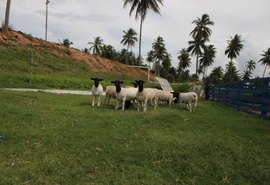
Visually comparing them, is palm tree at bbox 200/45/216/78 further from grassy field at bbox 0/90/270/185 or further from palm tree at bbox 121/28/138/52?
grassy field at bbox 0/90/270/185

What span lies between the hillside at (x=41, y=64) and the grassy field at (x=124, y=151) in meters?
13.2

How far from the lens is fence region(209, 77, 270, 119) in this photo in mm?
13010

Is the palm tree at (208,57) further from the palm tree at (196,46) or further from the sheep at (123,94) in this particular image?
the sheep at (123,94)

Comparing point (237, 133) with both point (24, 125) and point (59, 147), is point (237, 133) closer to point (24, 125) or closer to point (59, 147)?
point (59, 147)

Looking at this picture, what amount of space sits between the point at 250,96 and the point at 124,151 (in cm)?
1021

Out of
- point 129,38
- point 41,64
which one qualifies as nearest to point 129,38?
point 129,38

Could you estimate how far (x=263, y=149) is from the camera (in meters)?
7.35

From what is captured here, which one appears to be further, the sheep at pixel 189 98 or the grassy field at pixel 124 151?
the sheep at pixel 189 98

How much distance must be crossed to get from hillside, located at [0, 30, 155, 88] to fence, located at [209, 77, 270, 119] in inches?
513

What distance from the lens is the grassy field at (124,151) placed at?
217 inches

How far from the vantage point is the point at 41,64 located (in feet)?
112

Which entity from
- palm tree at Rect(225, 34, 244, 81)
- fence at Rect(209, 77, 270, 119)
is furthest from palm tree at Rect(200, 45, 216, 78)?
fence at Rect(209, 77, 270, 119)

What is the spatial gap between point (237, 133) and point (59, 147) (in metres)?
5.26

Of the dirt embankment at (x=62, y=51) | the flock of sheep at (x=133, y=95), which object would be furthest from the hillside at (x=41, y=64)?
the flock of sheep at (x=133, y=95)
